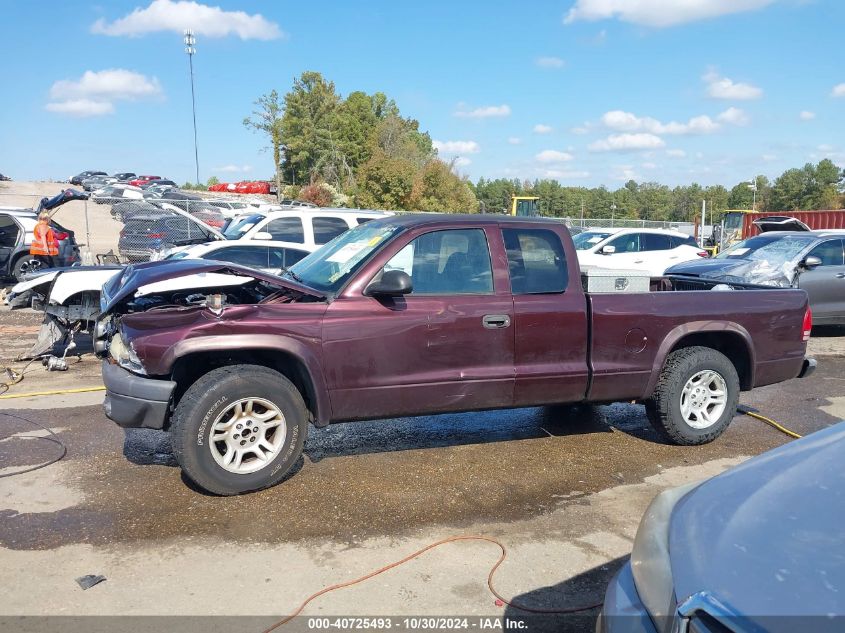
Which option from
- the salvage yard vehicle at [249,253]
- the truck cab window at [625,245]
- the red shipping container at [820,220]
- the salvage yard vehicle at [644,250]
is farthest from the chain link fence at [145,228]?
the red shipping container at [820,220]

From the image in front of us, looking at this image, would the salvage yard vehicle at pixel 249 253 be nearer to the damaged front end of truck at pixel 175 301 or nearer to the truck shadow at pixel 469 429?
the truck shadow at pixel 469 429

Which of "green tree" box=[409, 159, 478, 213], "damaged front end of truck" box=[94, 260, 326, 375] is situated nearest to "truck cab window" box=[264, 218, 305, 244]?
"damaged front end of truck" box=[94, 260, 326, 375]

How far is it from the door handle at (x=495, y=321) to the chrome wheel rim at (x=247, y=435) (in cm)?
157

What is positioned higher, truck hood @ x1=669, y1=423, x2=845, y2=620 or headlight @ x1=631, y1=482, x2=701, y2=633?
truck hood @ x1=669, y1=423, x2=845, y2=620

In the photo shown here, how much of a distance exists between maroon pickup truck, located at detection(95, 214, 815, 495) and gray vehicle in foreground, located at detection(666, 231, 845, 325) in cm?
562

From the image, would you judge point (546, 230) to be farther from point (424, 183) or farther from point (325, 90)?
point (325, 90)

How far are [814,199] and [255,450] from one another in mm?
84514

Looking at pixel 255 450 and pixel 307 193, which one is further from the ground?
pixel 307 193

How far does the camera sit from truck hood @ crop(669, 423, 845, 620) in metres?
1.74

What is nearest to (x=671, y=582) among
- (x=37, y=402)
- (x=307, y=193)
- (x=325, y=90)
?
(x=37, y=402)

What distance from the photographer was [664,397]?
575cm

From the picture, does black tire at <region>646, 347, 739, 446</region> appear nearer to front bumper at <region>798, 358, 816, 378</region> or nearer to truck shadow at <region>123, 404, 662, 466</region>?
truck shadow at <region>123, 404, 662, 466</region>

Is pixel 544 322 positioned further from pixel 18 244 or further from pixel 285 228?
pixel 18 244

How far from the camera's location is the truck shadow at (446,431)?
5719 millimetres
